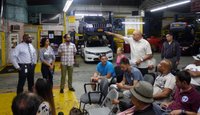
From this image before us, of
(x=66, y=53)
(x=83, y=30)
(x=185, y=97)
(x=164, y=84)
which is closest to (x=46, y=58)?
(x=66, y=53)

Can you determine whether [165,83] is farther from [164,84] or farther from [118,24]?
[118,24]

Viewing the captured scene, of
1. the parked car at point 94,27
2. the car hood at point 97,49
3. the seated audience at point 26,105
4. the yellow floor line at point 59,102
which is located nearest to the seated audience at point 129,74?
the yellow floor line at point 59,102

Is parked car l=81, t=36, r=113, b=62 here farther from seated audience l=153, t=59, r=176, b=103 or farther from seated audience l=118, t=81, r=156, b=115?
seated audience l=118, t=81, r=156, b=115

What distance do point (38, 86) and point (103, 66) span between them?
3785 millimetres

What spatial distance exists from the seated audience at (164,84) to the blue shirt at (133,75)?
1.26 ft

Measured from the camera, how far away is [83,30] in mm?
16359

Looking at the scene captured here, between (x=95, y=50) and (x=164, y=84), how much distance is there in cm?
1015

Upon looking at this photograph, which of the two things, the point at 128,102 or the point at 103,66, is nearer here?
the point at 128,102

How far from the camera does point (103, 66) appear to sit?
6770mm

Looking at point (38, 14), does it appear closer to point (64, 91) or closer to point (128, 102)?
point (64, 91)

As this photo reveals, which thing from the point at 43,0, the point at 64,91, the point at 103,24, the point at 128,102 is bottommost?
the point at 64,91

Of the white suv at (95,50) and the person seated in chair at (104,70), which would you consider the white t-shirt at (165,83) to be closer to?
the person seated in chair at (104,70)

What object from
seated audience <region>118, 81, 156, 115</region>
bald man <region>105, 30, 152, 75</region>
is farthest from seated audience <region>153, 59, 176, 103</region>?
seated audience <region>118, 81, 156, 115</region>

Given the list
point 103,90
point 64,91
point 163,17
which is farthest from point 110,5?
point 103,90
